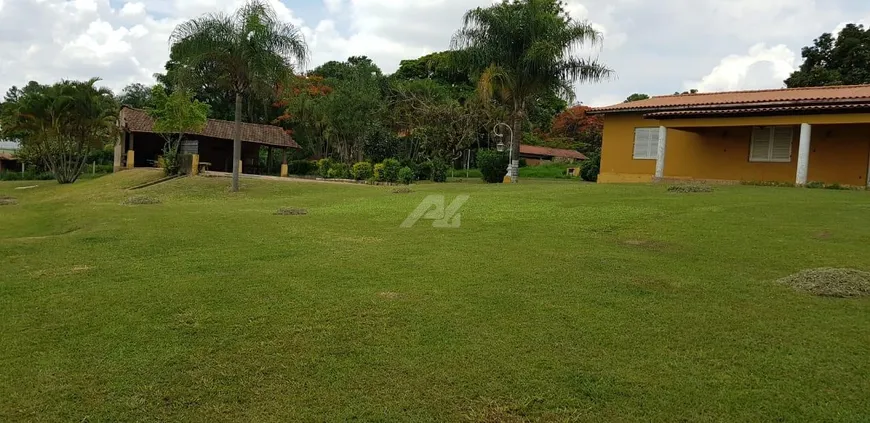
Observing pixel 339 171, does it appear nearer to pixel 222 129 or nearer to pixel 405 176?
pixel 405 176

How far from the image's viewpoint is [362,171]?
27.3 metres

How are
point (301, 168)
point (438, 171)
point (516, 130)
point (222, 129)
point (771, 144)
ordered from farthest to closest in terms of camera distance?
point (301, 168), point (222, 129), point (438, 171), point (516, 130), point (771, 144)

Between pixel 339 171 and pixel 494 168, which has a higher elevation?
pixel 494 168

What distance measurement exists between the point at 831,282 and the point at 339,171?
2474cm

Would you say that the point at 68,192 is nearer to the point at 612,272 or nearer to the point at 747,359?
the point at 612,272

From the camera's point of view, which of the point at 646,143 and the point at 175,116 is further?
the point at 175,116

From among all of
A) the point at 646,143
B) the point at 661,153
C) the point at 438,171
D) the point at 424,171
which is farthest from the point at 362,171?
the point at 661,153

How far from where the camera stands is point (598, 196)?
49.7ft

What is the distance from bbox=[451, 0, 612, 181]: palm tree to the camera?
24188 millimetres

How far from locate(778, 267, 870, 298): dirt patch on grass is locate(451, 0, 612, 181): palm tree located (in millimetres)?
18569

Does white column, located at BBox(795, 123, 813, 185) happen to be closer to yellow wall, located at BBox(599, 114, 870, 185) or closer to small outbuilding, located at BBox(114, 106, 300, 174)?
yellow wall, located at BBox(599, 114, 870, 185)

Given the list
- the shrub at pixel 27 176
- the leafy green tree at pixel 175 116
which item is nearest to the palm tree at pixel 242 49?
the leafy green tree at pixel 175 116

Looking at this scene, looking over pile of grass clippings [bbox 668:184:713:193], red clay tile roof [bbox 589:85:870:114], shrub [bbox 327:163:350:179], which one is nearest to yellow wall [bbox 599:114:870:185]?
red clay tile roof [bbox 589:85:870:114]

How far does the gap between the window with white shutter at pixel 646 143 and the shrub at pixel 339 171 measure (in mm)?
13035
